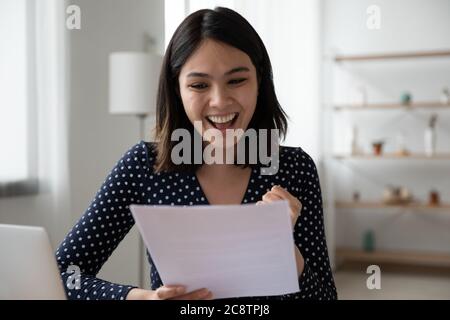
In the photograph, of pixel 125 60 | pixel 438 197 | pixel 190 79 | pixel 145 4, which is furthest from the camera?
pixel 438 197

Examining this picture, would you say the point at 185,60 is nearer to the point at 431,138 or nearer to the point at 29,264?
the point at 29,264

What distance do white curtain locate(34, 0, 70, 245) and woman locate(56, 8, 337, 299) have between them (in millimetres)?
1531

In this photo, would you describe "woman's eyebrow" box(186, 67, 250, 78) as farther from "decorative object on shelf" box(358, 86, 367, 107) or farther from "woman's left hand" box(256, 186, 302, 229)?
"decorative object on shelf" box(358, 86, 367, 107)

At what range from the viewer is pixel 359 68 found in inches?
201

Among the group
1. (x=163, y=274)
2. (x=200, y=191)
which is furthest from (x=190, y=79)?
(x=163, y=274)

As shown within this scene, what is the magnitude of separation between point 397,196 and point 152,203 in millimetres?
3868

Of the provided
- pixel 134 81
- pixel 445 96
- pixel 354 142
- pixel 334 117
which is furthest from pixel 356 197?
pixel 134 81

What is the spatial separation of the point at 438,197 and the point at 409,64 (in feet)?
3.83

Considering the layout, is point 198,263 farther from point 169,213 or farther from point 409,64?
point 409,64

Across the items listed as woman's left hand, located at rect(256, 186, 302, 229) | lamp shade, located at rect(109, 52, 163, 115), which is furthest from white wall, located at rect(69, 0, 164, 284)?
woman's left hand, located at rect(256, 186, 302, 229)

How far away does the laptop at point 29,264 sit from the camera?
799 mm

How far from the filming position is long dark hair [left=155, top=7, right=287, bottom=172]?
3.69 feet

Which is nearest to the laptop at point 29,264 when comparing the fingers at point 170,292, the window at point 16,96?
the fingers at point 170,292

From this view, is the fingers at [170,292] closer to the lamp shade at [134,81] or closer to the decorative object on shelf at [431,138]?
the lamp shade at [134,81]
